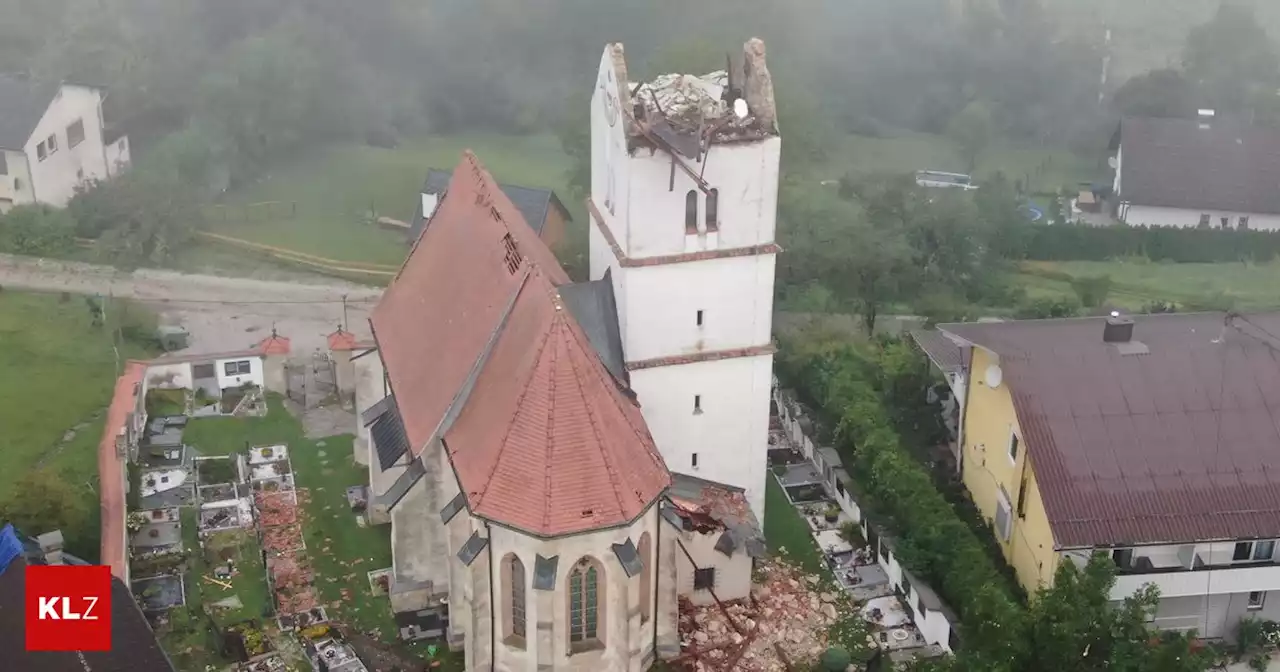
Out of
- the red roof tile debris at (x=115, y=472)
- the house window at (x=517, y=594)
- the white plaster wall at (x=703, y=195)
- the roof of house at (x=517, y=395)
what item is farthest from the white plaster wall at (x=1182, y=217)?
the red roof tile debris at (x=115, y=472)

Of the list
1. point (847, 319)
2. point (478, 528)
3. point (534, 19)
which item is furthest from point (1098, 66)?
point (478, 528)

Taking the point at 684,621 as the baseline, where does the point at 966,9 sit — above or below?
above

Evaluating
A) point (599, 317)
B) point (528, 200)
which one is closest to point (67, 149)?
point (528, 200)

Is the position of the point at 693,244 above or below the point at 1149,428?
above

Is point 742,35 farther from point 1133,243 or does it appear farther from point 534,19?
point 1133,243

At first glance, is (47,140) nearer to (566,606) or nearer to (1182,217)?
(566,606)

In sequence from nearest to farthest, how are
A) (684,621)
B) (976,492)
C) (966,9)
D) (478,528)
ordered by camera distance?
(478,528), (684,621), (976,492), (966,9)

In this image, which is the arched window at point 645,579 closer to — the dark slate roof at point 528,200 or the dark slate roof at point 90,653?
the dark slate roof at point 90,653
